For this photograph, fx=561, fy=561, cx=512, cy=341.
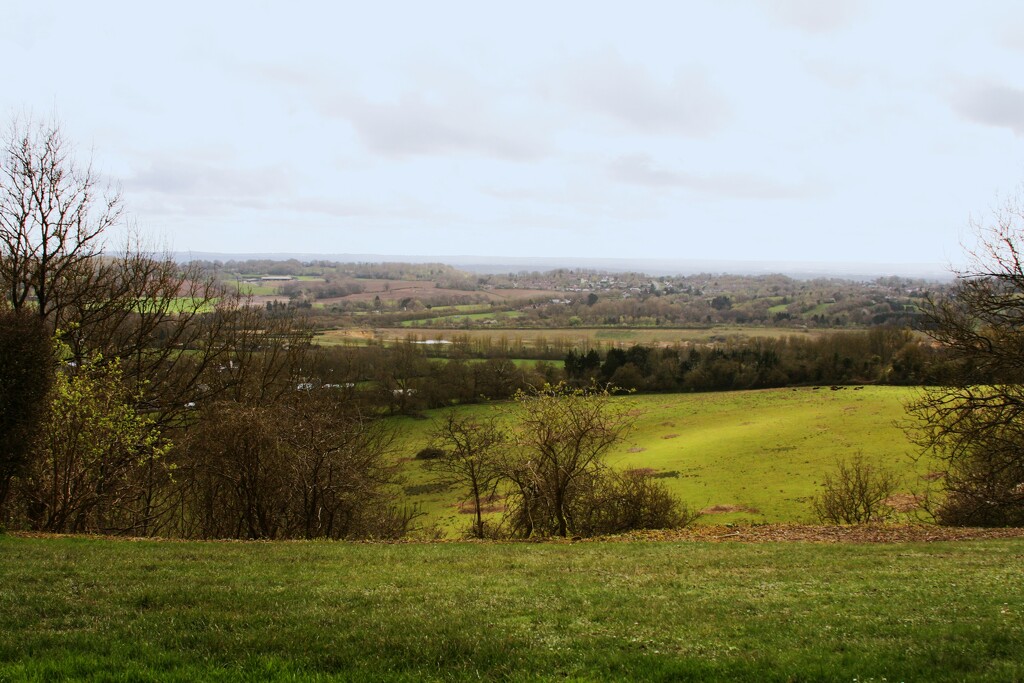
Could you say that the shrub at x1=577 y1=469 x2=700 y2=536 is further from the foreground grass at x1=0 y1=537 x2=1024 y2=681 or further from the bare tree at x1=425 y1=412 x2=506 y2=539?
the foreground grass at x1=0 y1=537 x2=1024 y2=681

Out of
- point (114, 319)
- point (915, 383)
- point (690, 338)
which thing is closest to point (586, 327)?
point (690, 338)

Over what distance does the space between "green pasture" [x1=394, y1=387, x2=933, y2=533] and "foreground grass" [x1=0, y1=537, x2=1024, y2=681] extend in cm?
1876

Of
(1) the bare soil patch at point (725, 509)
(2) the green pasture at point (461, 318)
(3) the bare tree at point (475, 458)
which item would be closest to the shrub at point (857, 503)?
(1) the bare soil patch at point (725, 509)

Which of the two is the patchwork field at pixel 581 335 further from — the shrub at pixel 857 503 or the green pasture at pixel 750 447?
the shrub at pixel 857 503

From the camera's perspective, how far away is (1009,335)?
69.6 ft

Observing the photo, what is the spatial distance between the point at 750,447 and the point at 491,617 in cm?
4989

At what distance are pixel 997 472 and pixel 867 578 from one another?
47.4 feet

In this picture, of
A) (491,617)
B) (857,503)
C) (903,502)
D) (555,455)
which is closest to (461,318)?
(903,502)

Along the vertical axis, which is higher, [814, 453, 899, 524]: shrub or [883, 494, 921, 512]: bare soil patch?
[814, 453, 899, 524]: shrub

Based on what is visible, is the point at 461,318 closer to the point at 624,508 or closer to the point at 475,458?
the point at 624,508

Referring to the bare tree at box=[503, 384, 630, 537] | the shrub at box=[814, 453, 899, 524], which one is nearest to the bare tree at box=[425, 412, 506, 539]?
the bare tree at box=[503, 384, 630, 537]

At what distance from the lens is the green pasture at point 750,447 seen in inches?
1544

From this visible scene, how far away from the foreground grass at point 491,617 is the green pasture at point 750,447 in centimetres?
1876

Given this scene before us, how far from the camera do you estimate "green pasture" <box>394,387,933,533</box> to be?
39219 millimetres
